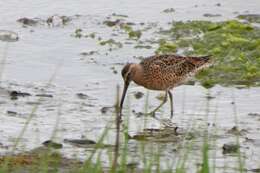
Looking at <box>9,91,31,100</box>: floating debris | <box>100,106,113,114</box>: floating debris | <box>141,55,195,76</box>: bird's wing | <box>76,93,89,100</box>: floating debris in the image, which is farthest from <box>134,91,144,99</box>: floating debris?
<box>9,91,31,100</box>: floating debris

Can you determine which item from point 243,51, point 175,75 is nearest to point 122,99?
point 175,75

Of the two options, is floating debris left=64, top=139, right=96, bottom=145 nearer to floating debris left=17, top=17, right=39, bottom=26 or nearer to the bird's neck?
the bird's neck

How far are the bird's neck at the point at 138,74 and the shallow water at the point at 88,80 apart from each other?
0.83ft

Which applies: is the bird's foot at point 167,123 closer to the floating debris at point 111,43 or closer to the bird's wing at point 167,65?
the bird's wing at point 167,65

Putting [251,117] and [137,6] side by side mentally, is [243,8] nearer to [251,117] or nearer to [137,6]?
[137,6]

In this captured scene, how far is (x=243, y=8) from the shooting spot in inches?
626

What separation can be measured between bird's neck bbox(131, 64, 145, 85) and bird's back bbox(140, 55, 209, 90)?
5 centimetres

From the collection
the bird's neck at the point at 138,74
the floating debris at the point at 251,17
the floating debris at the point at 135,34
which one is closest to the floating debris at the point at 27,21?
the floating debris at the point at 135,34

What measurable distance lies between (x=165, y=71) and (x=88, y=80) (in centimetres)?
101

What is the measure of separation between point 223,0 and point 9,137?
781 centimetres

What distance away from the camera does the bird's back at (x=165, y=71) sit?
38.6ft

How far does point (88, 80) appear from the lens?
12.2m

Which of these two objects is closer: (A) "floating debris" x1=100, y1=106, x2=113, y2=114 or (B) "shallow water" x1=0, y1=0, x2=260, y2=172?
(B) "shallow water" x1=0, y1=0, x2=260, y2=172

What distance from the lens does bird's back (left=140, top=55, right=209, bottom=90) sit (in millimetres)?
11766
